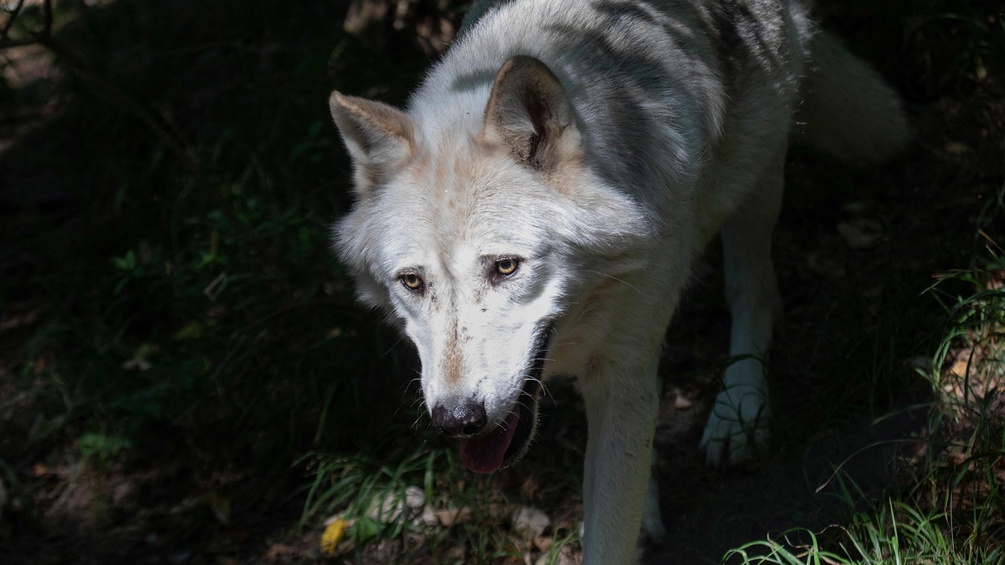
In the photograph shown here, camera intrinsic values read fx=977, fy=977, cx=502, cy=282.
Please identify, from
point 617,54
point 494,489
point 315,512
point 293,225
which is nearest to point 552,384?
point 494,489

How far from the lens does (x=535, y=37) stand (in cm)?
314

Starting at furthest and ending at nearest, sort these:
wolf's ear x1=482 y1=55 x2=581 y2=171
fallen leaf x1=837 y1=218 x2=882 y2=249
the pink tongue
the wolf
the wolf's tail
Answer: fallen leaf x1=837 y1=218 x2=882 y2=249
the wolf's tail
the pink tongue
the wolf
wolf's ear x1=482 y1=55 x2=581 y2=171

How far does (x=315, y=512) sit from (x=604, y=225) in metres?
2.35

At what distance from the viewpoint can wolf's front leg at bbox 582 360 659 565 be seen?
3.15 metres

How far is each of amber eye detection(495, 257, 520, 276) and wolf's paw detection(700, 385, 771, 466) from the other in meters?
1.72

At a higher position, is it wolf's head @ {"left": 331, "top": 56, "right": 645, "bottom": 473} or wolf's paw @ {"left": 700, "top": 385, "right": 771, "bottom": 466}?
wolf's head @ {"left": 331, "top": 56, "right": 645, "bottom": 473}

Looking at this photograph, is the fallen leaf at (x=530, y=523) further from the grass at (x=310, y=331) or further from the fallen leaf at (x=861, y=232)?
the fallen leaf at (x=861, y=232)

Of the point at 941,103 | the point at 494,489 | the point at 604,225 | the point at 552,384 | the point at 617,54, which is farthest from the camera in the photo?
the point at 941,103

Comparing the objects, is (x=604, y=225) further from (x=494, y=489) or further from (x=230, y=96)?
(x=230, y=96)

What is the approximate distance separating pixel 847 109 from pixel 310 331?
9.24 ft

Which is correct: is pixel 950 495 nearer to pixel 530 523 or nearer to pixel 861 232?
pixel 530 523

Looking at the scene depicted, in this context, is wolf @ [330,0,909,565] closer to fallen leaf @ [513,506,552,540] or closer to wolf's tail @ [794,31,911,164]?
fallen leaf @ [513,506,552,540]

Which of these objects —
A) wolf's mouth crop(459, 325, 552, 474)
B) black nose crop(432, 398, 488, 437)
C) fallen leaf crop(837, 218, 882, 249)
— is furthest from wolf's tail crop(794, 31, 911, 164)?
black nose crop(432, 398, 488, 437)

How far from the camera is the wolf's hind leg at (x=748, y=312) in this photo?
A: 166 inches
